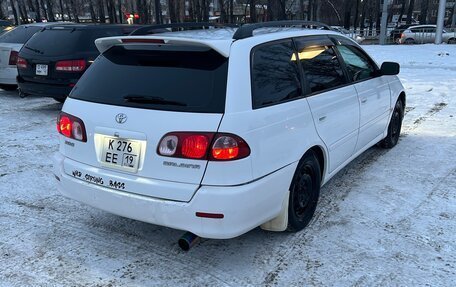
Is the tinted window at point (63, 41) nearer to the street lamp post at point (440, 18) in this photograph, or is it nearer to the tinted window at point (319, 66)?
the tinted window at point (319, 66)

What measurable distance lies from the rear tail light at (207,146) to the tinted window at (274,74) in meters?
0.32

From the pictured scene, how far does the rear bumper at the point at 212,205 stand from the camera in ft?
8.77

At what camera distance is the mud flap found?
125 inches

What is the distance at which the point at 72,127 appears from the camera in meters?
3.19

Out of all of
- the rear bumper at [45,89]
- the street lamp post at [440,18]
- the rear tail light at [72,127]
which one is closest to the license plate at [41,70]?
the rear bumper at [45,89]

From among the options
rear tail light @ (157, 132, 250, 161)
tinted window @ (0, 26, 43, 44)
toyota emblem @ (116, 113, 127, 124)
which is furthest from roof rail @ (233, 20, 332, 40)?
tinted window @ (0, 26, 43, 44)

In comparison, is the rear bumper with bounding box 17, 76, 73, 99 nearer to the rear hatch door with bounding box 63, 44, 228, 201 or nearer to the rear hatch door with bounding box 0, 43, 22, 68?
the rear hatch door with bounding box 0, 43, 22, 68

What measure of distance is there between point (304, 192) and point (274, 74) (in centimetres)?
100

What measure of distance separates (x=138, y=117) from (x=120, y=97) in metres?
0.28

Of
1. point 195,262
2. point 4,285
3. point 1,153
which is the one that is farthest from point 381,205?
point 1,153

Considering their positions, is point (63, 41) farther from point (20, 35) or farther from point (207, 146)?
point (207, 146)

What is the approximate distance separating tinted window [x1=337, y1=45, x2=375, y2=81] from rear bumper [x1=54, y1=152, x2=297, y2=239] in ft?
5.54

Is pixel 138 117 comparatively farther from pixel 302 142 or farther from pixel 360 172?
pixel 360 172

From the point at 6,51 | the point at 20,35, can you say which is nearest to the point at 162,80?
the point at 6,51
